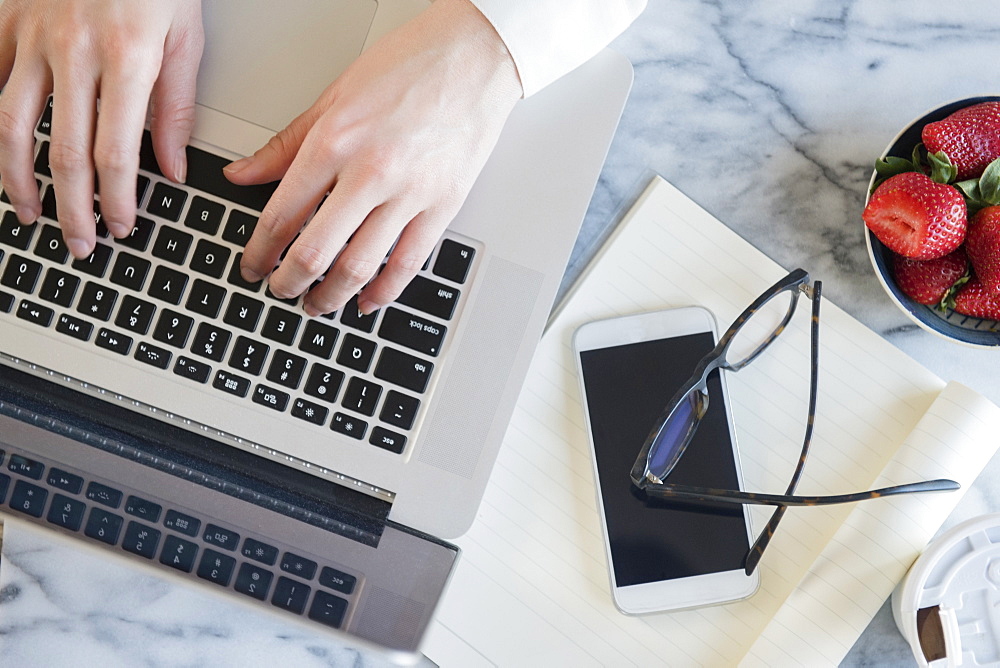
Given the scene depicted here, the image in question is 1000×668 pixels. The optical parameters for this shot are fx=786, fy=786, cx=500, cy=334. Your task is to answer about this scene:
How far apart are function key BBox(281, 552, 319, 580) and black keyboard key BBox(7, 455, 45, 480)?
14cm

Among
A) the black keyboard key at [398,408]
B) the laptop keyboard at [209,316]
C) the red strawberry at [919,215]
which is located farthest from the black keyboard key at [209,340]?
the red strawberry at [919,215]

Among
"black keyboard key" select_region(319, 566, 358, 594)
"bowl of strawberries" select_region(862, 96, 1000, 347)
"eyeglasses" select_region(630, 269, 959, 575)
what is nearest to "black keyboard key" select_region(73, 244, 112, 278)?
"black keyboard key" select_region(319, 566, 358, 594)

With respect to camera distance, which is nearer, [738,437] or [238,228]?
[238,228]

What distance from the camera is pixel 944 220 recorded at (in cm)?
49

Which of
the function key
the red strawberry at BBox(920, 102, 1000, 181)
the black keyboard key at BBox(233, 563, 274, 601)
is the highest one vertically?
the red strawberry at BBox(920, 102, 1000, 181)

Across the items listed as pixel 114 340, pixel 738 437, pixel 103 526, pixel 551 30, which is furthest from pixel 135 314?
pixel 738 437

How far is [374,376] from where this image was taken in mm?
471

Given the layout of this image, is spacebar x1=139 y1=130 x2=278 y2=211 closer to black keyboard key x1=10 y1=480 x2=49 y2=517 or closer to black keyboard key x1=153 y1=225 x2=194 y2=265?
black keyboard key x1=153 y1=225 x2=194 y2=265

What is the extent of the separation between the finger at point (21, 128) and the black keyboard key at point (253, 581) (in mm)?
245

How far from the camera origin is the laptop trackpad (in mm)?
483

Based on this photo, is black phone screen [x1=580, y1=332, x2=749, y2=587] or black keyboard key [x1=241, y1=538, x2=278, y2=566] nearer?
black keyboard key [x1=241, y1=538, x2=278, y2=566]

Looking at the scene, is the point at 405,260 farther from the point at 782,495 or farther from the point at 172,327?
the point at 782,495

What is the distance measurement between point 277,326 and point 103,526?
0.47ft

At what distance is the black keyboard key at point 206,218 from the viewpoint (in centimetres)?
47
